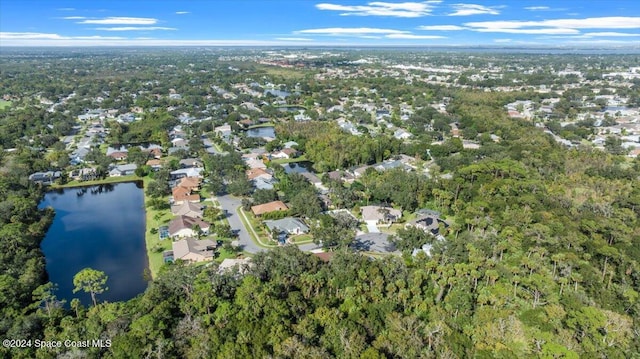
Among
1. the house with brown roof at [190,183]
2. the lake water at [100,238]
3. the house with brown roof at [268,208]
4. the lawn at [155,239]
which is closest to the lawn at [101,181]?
the lake water at [100,238]

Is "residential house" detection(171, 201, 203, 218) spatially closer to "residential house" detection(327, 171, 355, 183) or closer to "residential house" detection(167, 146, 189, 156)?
"residential house" detection(327, 171, 355, 183)

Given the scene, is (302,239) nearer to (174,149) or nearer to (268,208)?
(268,208)

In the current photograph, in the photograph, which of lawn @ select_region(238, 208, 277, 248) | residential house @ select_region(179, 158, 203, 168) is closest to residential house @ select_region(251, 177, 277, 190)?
lawn @ select_region(238, 208, 277, 248)

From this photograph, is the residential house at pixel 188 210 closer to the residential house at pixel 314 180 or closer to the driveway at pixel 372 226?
the residential house at pixel 314 180

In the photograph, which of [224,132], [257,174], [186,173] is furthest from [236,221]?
[224,132]

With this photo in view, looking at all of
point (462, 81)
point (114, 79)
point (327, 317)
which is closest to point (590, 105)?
point (462, 81)

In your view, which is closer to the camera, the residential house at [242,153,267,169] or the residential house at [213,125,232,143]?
the residential house at [242,153,267,169]
